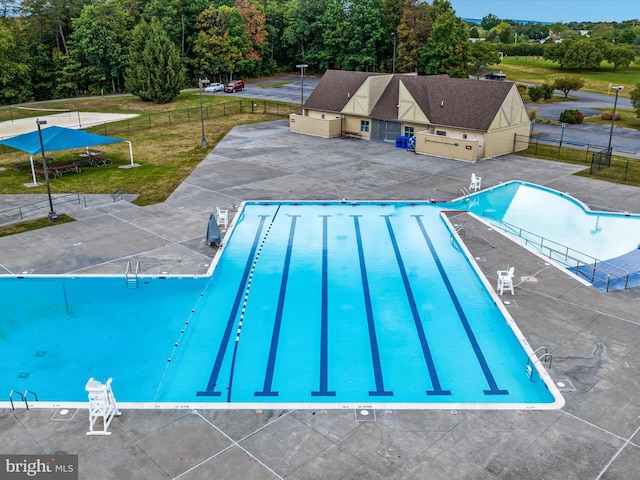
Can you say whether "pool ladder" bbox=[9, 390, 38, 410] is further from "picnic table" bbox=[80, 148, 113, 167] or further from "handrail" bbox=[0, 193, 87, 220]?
"picnic table" bbox=[80, 148, 113, 167]

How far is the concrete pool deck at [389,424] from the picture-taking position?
11.8m

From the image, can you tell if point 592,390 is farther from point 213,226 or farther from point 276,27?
point 276,27

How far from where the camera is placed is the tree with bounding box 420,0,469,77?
234 feet

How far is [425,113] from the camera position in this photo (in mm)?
41156

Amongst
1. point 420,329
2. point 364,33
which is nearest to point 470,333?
point 420,329

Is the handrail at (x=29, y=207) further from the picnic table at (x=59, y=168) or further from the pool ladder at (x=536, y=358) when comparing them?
the pool ladder at (x=536, y=358)

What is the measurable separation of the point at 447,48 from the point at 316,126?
3366 centimetres

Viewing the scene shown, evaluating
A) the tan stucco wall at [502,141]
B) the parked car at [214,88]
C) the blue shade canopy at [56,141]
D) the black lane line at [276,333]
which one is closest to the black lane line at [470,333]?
the black lane line at [276,333]

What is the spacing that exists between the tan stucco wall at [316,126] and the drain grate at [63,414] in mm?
34917

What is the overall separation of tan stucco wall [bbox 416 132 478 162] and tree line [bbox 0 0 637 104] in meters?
31.6

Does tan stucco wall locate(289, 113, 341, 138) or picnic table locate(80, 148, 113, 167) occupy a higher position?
tan stucco wall locate(289, 113, 341, 138)

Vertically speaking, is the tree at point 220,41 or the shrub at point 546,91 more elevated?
the tree at point 220,41

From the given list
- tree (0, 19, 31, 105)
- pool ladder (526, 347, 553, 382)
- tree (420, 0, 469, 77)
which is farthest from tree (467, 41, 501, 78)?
pool ladder (526, 347, 553, 382)

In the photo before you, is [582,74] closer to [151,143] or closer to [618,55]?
[618,55]
